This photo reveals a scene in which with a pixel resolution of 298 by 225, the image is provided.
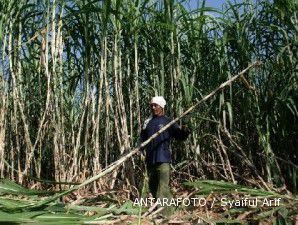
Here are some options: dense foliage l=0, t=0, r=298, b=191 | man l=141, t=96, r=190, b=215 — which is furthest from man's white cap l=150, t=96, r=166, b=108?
dense foliage l=0, t=0, r=298, b=191

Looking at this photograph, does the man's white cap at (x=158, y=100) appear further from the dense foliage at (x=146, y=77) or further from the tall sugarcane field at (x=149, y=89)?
the dense foliage at (x=146, y=77)

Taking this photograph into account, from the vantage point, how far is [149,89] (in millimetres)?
3688

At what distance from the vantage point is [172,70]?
3.52 m

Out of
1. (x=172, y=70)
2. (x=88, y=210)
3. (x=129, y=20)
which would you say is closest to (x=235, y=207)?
(x=88, y=210)

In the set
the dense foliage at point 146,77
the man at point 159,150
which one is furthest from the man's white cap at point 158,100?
the dense foliage at point 146,77

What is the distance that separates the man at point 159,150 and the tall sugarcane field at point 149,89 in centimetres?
1

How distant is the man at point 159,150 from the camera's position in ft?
9.61

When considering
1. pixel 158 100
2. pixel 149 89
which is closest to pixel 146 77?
pixel 149 89

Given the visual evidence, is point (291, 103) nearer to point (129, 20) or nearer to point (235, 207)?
point (235, 207)

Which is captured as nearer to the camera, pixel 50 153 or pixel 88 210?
pixel 88 210

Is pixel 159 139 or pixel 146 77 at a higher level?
pixel 146 77

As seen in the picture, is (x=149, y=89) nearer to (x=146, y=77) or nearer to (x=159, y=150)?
(x=146, y=77)

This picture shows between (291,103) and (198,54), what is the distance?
3.02 feet

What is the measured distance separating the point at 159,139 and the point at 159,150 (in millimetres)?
72
